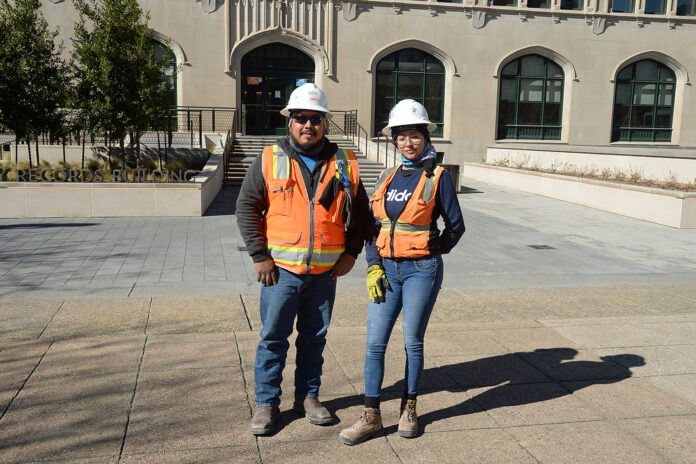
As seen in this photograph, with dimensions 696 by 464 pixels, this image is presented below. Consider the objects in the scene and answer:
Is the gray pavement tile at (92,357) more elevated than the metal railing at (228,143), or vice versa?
the metal railing at (228,143)

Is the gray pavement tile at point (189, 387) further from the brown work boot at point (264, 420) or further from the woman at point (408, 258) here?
the woman at point (408, 258)

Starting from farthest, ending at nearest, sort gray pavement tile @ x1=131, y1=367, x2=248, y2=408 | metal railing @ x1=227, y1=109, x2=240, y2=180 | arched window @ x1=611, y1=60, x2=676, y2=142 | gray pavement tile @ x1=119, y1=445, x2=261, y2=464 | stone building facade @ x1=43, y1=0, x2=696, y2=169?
arched window @ x1=611, y1=60, x2=676, y2=142, stone building facade @ x1=43, y1=0, x2=696, y2=169, metal railing @ x1=227, y1=109, x2=240, y2=180, gray pavement tile @ x1=131, y1=367, x2=248, y2=408, gray pavement tile @ x1=119, y1=445, x2=261, y2=464

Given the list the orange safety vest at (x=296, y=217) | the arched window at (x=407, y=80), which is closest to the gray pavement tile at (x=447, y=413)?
the orange safety vest at (x=296, y=217)

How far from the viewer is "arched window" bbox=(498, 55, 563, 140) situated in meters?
29.5

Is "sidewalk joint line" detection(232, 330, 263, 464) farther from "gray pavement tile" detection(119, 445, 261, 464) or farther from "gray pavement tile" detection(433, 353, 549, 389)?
"gray pavement tile" detection(433, 353, 549, 389)

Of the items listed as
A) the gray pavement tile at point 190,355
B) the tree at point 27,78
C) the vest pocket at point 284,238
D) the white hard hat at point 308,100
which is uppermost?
the tree at point 27,78

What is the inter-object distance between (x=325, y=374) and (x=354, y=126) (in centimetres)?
2328

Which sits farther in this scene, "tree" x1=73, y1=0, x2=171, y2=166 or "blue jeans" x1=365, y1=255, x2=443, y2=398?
"tree" x1=73, y1=0, x2=171, y2=166

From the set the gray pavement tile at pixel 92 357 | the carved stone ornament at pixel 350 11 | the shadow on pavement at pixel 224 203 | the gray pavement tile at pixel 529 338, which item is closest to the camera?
the gray pavement tile at pixel 92 357

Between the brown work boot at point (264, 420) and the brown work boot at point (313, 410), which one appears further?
the brown work boot at point (313, 410)

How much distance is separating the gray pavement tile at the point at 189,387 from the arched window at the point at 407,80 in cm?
2417

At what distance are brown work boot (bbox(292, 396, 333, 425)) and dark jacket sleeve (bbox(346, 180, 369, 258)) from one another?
1.00m

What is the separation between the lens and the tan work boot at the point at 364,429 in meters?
3.76

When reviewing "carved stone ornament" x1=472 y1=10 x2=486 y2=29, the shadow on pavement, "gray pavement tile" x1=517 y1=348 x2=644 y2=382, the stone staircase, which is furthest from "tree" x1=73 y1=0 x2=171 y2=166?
"carved stone ornament" x1=472 y1=10 x2=486 y2=29
